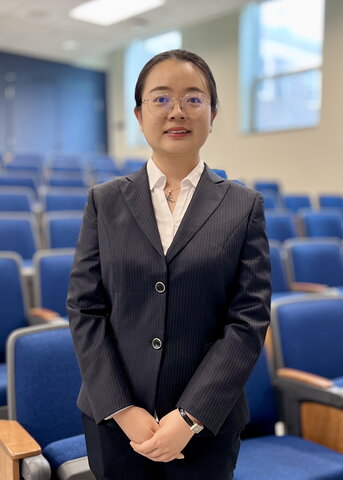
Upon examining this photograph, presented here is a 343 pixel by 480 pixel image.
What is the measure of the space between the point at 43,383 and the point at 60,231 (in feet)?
5.64

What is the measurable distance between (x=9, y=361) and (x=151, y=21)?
6.92m

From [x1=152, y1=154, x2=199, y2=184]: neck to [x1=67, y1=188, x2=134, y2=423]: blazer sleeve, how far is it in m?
0.14

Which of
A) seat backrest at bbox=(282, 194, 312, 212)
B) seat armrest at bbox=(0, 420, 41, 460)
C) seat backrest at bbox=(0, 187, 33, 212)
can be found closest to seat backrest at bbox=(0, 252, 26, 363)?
seat armrest at bbox=(0, 420, 41, 460)

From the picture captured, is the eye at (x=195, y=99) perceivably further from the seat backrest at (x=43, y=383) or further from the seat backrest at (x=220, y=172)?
the seat backrest at (x=43, y=383)

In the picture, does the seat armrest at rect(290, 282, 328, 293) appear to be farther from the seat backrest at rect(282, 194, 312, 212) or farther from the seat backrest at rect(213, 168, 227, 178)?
the seat backrest at rect(282, 194, 312, 212)


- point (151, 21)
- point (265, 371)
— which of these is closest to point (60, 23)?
point (151, 21)

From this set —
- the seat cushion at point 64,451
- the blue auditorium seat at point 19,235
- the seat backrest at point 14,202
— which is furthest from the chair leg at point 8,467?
the seat backrest at point 14,202

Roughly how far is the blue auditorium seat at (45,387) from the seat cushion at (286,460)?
462 millimetres

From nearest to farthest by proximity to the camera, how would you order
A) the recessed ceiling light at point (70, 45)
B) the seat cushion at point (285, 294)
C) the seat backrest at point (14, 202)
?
the seat cushion at point (285, 294)
the seat backrest at point (14, 202)
the recessed ceiling light at point (70, 45)

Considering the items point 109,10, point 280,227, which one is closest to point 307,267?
point 280,227

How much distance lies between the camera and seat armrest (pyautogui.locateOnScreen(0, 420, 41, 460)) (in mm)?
1109

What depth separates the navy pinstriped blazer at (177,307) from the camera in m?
0.85

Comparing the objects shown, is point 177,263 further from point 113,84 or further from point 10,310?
point 113,84

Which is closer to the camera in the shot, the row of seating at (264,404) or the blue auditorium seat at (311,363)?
the row of seating at (264,404)
